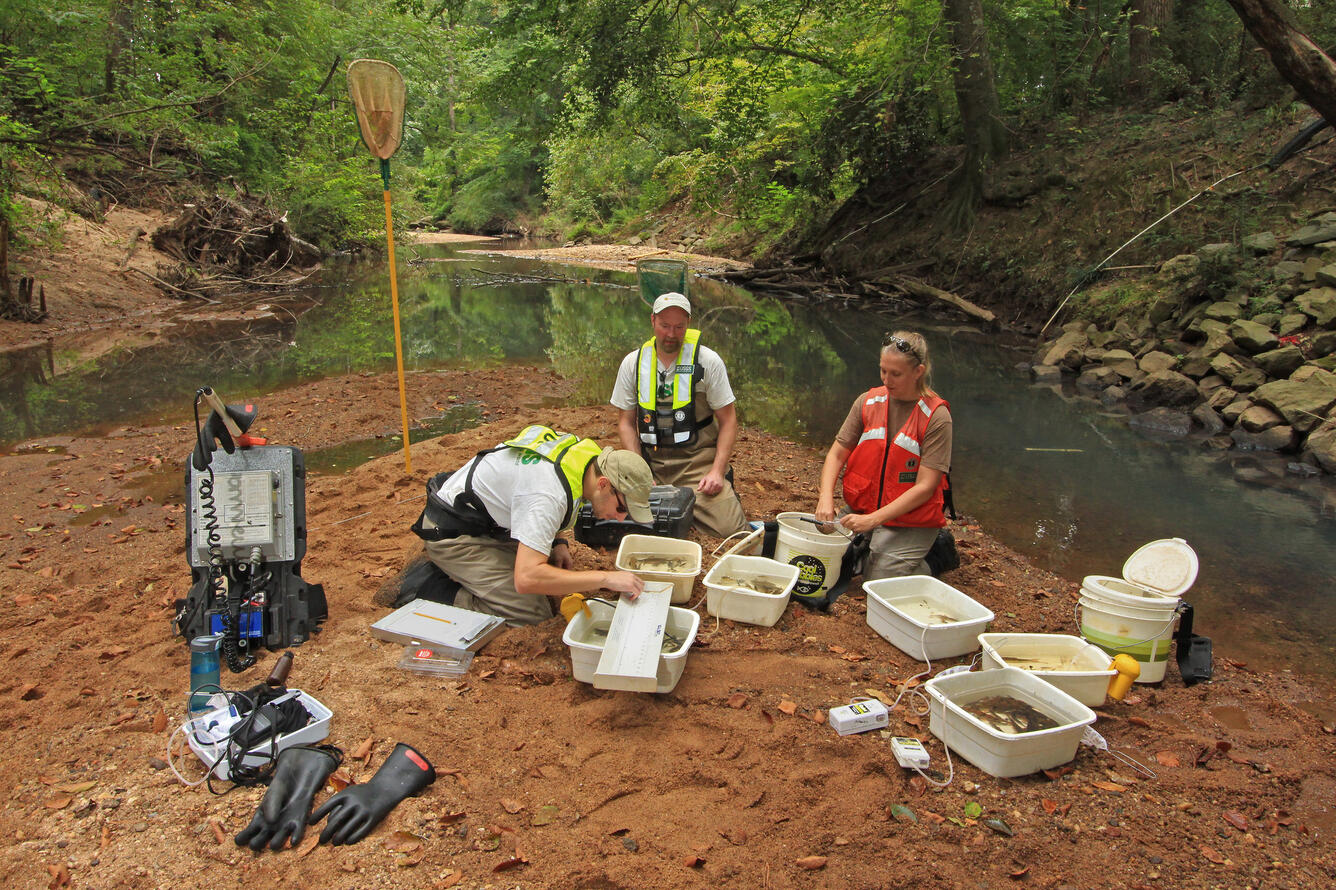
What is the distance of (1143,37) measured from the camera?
17969 mm

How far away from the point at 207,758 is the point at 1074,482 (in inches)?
299

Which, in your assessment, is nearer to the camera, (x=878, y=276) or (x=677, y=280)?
(x=878, y=276)

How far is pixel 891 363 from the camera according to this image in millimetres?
4680

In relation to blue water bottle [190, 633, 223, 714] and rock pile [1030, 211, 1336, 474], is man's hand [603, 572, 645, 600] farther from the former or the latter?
rock pile [1030, 211, 1336, 474]

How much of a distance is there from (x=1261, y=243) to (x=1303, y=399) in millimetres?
3544

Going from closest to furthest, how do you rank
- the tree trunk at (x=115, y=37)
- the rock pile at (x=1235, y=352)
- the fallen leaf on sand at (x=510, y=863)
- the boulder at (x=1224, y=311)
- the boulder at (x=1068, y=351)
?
the fallen leaf on sand at (x=510, y=863), the rock pile at (x=1235, y=352), the boulder at (x=1224, y=311), the boulder at (x=1068, y=351), the tree trunk at (x=115, y=37)

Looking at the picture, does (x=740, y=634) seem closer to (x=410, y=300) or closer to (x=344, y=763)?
(x=344, y=763)

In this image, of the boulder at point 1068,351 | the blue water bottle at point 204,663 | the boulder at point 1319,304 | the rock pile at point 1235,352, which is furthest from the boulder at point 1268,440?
the blue water bottle at point 204,663

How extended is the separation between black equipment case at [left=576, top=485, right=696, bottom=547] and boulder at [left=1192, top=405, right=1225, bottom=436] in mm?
7917

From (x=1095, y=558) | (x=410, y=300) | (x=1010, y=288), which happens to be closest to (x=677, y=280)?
(x=410, y=300)

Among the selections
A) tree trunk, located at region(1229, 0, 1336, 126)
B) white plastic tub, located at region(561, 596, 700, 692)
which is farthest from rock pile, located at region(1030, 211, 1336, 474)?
white plastic tub, located at region(561, 596, 700, 692)

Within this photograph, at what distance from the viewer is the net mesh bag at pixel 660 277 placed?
21172 mm

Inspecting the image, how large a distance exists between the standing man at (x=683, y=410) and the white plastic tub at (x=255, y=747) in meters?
2.90

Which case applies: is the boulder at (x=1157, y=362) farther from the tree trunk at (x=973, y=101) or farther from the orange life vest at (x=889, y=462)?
the orange life vest at (x=889, y=462)
